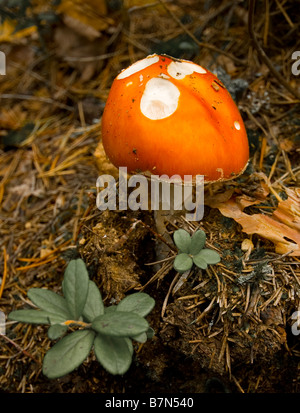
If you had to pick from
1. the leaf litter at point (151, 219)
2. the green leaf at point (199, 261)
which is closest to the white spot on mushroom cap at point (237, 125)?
the leaf litter at point (151, 219)

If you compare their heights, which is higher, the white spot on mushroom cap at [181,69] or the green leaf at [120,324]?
the white spot on mushroom cap at [181,69]

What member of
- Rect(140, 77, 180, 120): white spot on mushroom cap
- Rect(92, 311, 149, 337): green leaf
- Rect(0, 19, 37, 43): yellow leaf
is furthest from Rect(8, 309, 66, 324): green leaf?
Rect(0, 19, 37, 43): yellow leaf

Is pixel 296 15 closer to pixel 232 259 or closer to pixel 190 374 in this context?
pixel 232 259

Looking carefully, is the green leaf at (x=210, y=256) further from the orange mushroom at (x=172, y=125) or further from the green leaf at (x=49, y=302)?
the green leaf at (x=49, y=302)

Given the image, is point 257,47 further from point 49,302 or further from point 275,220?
point 49,302

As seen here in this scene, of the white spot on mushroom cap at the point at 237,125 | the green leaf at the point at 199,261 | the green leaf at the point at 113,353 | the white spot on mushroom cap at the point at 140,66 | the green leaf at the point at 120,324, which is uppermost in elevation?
the white spot on mushroom cap at the point at 140,66
